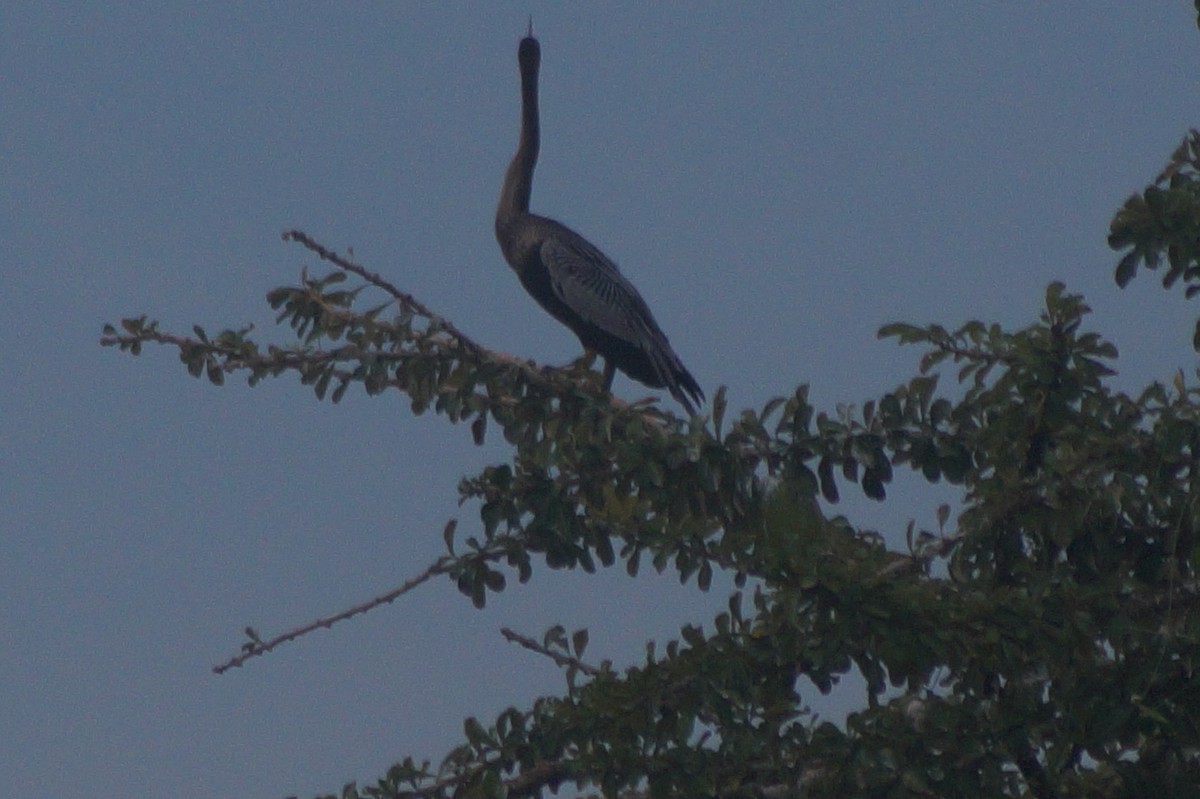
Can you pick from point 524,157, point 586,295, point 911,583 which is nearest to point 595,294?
point 586,295

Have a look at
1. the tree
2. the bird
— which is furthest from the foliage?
the bird

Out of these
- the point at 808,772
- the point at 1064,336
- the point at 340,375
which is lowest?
the point at 808,772

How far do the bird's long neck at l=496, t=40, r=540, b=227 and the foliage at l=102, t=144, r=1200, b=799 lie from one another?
16.4ft

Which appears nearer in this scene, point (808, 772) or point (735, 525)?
point (808, 772)

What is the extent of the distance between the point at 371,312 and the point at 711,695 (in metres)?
2.25

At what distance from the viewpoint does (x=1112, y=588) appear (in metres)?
4.37

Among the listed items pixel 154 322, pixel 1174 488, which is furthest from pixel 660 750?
pixel 154 322

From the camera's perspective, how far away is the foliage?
4.16 m

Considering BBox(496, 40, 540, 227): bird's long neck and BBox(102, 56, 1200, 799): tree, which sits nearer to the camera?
BBox(102, 56, 1200, 799): tree

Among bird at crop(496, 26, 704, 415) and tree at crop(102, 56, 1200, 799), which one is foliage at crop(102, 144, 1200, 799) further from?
bird at crop(496, 26, 704, 415)

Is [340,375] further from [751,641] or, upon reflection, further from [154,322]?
[751,641]

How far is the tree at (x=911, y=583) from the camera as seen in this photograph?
4164 millimetres

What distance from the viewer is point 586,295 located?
33.1 ft

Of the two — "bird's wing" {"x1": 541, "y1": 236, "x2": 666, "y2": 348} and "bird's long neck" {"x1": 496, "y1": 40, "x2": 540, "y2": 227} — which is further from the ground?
"bird's long neck" {"x1": 496, "y1": 40, "x2": 540, "y2": 227}
